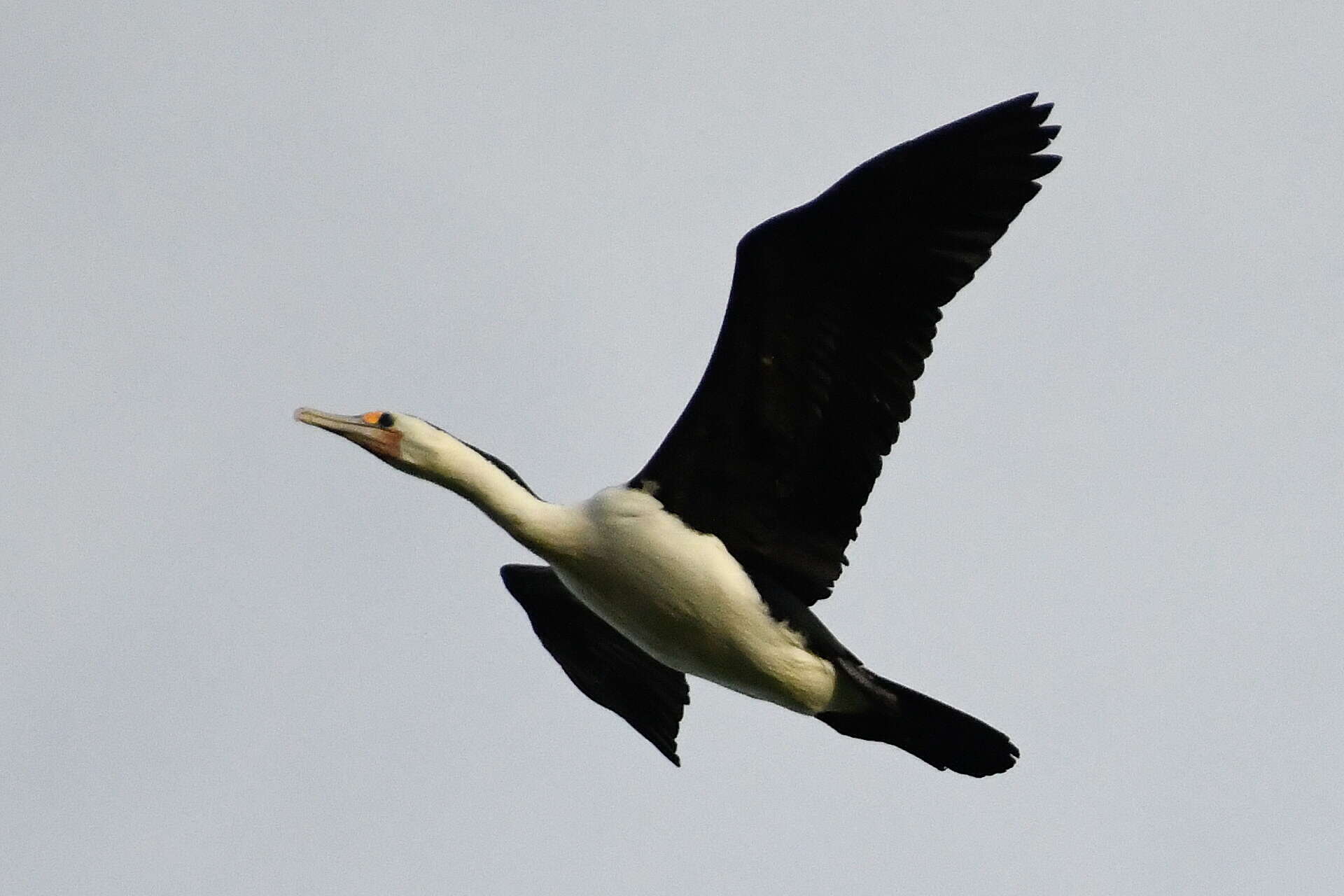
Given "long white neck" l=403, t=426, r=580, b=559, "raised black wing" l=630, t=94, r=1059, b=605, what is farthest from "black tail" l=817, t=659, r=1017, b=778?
"long white neck" l=403, t=426, r=580, b=559

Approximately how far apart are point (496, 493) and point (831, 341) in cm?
164

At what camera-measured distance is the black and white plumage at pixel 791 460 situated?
32.4ft

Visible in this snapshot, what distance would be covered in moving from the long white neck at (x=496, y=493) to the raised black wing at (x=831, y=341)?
1.47 feet

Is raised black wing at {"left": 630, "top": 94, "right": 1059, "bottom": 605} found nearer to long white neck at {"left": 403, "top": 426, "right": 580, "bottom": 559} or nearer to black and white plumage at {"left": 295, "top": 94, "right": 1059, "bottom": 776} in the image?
black and white plumage at {"left": 295, "top": 94, "right": 1059, "bottom": 776}

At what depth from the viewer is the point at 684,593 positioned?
10.4m

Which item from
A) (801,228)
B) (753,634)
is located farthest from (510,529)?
(801,228)

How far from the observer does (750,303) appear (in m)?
10.1

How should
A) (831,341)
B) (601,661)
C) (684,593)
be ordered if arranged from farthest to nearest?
(601,661) → (684,593) → (831,341)

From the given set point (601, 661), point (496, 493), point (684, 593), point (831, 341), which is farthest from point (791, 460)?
point (601, 661)

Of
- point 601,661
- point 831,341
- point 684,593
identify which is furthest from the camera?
point 601,661

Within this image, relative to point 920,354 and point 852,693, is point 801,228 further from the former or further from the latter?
point 852,693

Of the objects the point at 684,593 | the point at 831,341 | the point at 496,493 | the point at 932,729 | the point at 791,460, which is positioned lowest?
the point at 932,729

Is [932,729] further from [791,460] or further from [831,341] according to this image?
[831,341]

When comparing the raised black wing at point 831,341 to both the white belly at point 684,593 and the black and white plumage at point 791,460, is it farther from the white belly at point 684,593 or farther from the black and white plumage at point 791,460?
the white belly at point 684,593
